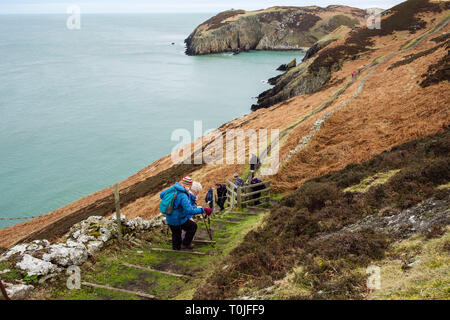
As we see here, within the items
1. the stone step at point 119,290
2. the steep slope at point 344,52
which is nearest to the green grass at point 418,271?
the stone step at point 119,290

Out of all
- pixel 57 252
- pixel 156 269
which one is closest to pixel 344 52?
pixel 156 269

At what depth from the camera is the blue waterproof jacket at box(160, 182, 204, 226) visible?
880cm

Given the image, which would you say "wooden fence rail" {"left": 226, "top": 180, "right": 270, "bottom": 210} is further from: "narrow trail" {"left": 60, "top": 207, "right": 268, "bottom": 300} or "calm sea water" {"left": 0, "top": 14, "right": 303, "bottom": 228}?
"calm sea water" {"left": 0, "top": 14, "right": 303, "bottom": 228}

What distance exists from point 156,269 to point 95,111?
Result: 68.3 meters

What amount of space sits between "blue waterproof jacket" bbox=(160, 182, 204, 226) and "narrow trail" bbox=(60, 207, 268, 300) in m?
1.18

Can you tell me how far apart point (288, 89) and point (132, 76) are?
206 feet

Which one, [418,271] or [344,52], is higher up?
[344,52]

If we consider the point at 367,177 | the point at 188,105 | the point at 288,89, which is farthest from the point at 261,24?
the point at 367,177

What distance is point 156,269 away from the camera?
344 inches

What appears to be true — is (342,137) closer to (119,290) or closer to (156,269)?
(156,269)

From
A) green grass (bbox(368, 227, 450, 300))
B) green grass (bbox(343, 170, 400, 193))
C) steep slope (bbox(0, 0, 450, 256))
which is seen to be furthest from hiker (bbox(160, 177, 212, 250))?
steep slope (bbox(0, 0, 450, 256))

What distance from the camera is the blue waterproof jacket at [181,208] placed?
28.9 ft

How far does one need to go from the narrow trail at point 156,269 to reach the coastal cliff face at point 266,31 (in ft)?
471

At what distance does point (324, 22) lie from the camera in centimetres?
15288
